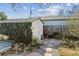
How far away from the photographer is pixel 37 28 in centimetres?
157

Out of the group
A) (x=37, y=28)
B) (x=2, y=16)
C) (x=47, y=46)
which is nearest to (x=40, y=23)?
(x=37, y=28)

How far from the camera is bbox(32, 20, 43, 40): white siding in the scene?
1.57 m

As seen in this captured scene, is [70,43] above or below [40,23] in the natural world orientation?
below

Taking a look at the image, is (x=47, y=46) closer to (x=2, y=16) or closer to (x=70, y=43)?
(x=70, y=43)

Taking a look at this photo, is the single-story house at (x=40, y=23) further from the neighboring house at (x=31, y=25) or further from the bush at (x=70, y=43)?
the bush at (x=70, y=43)

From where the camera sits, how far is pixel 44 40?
1.58 m

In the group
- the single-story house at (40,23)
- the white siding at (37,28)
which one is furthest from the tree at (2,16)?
the white siding at (37,28)

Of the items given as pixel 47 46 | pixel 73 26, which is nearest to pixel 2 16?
pixel 47 46

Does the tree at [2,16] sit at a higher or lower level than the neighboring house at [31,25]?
higher

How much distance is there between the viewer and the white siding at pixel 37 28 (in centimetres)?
157

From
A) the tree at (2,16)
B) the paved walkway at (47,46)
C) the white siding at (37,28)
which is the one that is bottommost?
the paved walkway at (47,46)

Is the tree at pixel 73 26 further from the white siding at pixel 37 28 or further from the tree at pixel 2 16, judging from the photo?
the tree at pixel 2 16

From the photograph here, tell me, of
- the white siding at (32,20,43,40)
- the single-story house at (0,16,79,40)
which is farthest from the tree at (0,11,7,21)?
the white siding at (32,20,43,40)

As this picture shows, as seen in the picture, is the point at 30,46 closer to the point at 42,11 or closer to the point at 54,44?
the point at 54,44
